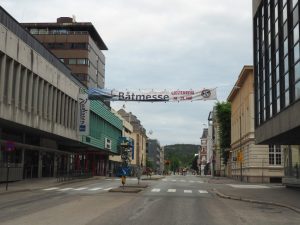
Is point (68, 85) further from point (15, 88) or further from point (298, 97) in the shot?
point (298, 97)

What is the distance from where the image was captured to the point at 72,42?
98.2 metres

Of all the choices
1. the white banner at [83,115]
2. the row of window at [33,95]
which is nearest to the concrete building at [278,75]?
the row of window at [33,95]

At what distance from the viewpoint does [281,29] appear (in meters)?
30.8

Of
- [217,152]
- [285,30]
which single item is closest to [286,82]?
[285,30]

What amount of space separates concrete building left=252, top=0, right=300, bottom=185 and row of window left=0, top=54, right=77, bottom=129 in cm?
1766

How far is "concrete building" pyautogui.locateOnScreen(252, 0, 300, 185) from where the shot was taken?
27.7 meters

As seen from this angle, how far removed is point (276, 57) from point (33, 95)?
63.3 ft

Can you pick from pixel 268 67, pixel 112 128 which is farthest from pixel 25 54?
pixel 112 128

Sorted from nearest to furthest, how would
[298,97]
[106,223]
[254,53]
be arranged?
1. [106,223]
2. [298,97]
3. [254,53]

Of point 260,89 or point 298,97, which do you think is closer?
point 298,97

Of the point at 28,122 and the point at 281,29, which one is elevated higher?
the point at 281,29

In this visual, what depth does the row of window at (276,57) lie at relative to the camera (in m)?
27.9

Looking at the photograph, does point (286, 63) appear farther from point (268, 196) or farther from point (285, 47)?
point (268, 196)

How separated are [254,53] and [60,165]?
25.7m
